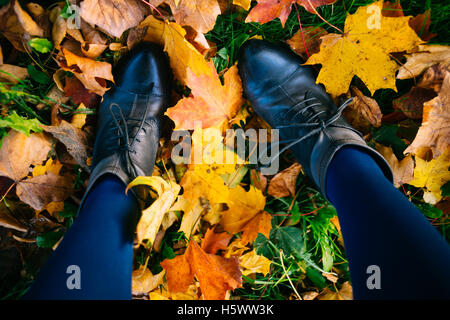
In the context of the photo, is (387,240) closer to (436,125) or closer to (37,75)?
(436,125)

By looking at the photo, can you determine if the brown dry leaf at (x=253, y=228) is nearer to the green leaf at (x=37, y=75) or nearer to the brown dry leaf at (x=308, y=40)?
the brown dry leaf at (x=308, y=40)

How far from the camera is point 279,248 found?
3.45 feet

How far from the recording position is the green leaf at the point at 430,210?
40.4 inches

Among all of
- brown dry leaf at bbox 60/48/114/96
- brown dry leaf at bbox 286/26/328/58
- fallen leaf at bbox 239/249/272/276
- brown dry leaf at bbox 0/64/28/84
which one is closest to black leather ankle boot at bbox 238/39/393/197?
brown dry leaf at bbox 286/26/328/58

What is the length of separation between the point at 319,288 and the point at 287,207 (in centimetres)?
35

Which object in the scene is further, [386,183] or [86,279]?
[386,183]

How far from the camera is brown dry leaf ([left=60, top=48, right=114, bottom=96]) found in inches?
35.5

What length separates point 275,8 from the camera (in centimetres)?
88

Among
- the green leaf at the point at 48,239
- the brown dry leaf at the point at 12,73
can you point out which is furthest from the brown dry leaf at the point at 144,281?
the brown dry leaf at the point at 12,73

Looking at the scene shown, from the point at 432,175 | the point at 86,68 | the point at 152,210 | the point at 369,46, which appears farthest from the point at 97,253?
the point at 432,175
